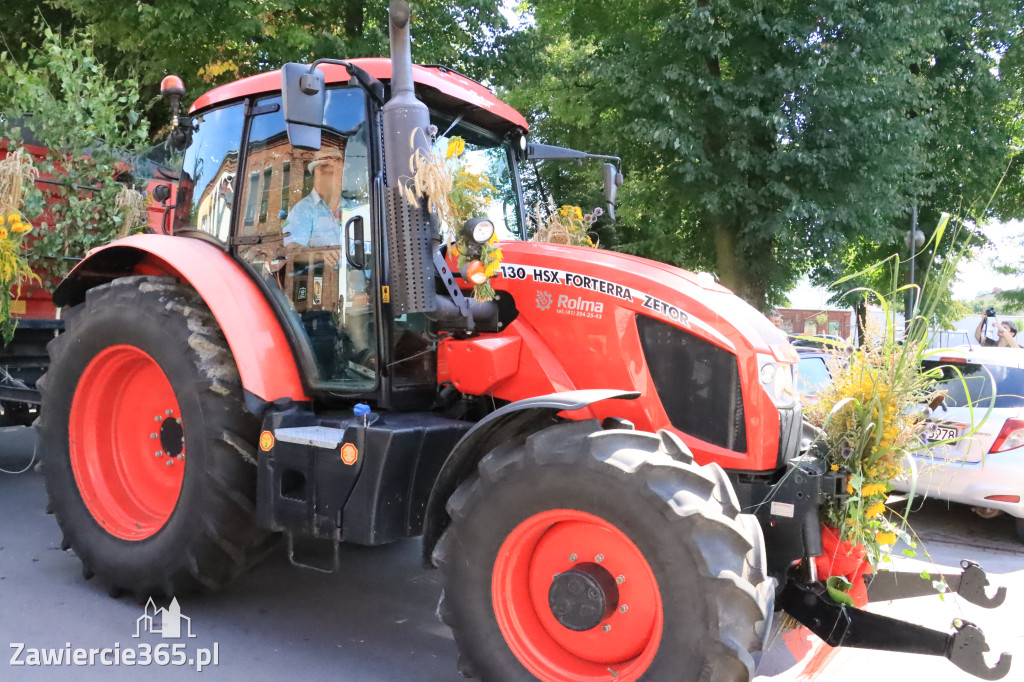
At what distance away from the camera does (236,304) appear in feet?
12.3

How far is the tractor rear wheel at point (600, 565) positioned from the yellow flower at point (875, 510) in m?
0.58

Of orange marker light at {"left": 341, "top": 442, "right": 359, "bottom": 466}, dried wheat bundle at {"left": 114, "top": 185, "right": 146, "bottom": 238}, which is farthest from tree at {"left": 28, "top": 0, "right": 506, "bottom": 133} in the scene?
orange marker light at {"left": 341, "top": 442, "right": 359, "bottom": 466}

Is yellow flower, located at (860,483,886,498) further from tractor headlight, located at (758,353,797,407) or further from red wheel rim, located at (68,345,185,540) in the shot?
red wheel rim, located at (68,345,185,540)

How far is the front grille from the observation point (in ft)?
10.3

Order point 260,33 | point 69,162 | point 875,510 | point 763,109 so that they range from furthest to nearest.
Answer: point 763,109 < point 260,33 < point 69,162 < point 875,510

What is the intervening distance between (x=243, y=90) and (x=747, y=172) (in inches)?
332

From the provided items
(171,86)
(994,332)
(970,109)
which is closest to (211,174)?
(171,86)

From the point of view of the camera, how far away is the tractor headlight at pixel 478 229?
3270mm

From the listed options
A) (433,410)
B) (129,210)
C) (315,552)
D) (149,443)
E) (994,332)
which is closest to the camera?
(433,410)

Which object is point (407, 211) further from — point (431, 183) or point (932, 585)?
point (932, 585)

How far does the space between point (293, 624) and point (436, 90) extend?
2.71m

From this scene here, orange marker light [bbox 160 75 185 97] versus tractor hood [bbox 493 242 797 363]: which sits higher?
orange marker light [bbox 160 75 185 97]

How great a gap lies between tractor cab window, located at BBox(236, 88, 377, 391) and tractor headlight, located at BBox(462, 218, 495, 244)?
0.53m

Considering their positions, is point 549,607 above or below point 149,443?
below
